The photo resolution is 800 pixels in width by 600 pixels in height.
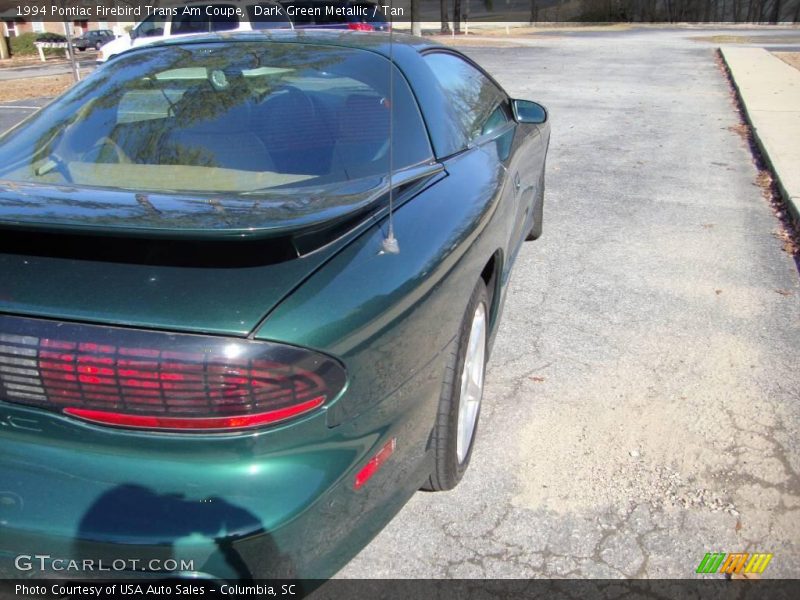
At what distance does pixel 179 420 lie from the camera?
60.9 inches

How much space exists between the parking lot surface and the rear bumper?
2.51 feet

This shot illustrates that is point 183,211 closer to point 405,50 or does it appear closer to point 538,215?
point 405,50

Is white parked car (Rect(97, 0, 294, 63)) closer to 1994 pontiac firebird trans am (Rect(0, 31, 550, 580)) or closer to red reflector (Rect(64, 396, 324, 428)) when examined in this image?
1994 pontiac firebird trans am (Rect(0, 31, 550, 580))

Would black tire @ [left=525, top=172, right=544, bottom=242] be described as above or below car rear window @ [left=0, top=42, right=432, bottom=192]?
below

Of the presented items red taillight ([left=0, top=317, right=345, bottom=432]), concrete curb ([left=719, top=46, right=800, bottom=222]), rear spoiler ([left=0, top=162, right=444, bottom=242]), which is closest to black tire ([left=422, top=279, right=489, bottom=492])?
rear spoiler ([left=0, top=162, right=444, bottom=242])

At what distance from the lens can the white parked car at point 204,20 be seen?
13.4 meters

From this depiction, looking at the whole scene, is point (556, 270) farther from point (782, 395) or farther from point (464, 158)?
point (464, 158)

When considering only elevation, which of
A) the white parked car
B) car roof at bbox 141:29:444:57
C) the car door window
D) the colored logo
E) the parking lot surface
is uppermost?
the white parked car

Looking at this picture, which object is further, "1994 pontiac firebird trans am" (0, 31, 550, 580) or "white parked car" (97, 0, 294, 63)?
"white parked car" (97, 0, 294, 63)

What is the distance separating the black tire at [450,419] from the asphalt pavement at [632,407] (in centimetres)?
17

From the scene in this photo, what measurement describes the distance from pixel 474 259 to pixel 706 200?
4.81 meters

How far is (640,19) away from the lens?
56.4m

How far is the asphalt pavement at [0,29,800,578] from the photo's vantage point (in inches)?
92.0

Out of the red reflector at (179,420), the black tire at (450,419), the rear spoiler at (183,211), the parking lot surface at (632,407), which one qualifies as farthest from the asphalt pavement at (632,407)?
the rear spoiler at (183,211)
